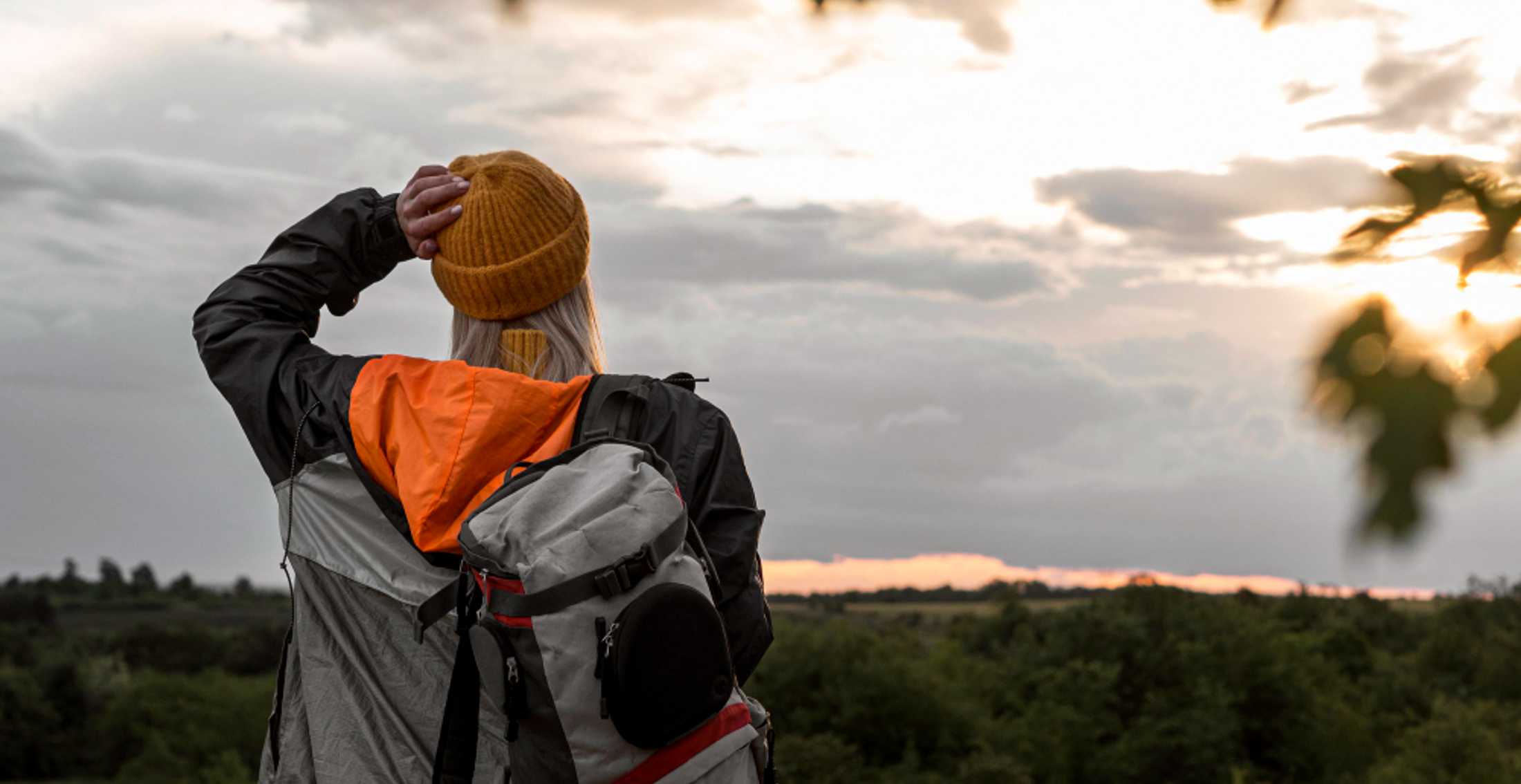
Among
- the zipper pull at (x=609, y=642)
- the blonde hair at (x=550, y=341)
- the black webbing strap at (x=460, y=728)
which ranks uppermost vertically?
the blonde hair at (x=550, y=341)

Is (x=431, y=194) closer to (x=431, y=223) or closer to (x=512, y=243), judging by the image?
(x=431, y=223)

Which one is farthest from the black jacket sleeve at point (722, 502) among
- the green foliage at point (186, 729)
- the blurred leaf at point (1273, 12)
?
the green foliage at point (186, 729)

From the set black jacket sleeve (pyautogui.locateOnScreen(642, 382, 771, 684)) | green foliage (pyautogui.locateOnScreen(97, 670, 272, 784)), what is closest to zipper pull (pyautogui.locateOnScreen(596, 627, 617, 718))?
black jacket sleeve (pyautogui.locateOnScreen(642, 382, 771, 684))

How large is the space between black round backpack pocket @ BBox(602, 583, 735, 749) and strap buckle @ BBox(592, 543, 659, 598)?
30 millimetres

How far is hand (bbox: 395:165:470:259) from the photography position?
2.66 meters

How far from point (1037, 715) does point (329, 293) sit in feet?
62.1

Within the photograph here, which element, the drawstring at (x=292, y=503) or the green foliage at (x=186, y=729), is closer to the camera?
the drawstring at (x=292, y=503)

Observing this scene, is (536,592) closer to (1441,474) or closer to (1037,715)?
(1441,474)

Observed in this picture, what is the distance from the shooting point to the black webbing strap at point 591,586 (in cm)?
204

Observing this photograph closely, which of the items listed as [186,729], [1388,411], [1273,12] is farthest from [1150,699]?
[186,729]

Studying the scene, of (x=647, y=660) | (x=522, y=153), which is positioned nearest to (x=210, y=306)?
(x=522, y=153)

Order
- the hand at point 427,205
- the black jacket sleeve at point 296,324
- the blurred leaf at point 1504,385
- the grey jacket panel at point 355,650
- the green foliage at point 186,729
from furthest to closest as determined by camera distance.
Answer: the green foliage at point 186,729
the hand at point 427,205
the black jacket sleeve at point 296,324
the grey jacket panel at point 355,650
the blurred leaf at point 1504,385

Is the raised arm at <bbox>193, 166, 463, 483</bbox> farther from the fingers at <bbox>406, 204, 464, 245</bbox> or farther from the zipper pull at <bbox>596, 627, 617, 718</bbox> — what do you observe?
the zipper pull at <bbox>596, 627, 617, 718</bbox>

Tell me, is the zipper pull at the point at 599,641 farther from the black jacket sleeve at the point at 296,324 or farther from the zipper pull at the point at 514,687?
the black jacket sleeve at the point at 296,324
